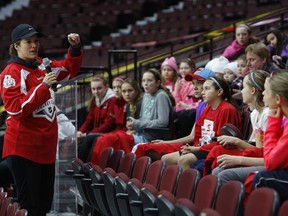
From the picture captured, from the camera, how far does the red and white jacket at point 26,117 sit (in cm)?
549

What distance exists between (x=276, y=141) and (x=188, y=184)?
1.78ft

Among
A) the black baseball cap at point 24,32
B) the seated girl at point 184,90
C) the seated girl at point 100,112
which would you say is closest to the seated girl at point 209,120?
the black baseball cap at point 24,32

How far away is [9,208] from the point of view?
5.09 m

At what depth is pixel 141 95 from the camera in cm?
779

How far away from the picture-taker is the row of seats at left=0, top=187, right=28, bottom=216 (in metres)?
4.74

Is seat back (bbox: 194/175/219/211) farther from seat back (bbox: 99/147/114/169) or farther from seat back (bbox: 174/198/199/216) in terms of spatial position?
seat back (bbox: 99/147/114/169)

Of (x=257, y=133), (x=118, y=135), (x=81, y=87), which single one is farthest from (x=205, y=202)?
(x=81, y=87)

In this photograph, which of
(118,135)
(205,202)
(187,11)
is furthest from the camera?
(187,11)

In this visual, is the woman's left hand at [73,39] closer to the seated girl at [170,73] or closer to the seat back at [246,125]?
the seat back at [246,125]

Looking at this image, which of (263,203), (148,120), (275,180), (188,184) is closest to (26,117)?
(188,184)

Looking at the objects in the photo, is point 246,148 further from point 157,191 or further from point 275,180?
point 275,180

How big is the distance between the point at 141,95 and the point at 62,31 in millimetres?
8937

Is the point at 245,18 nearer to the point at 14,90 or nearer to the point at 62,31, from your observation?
the point at 62,31

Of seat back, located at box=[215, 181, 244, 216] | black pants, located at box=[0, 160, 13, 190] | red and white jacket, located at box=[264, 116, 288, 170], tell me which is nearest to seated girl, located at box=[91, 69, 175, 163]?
black pants, located at box=[0, 160, 13, 190]
